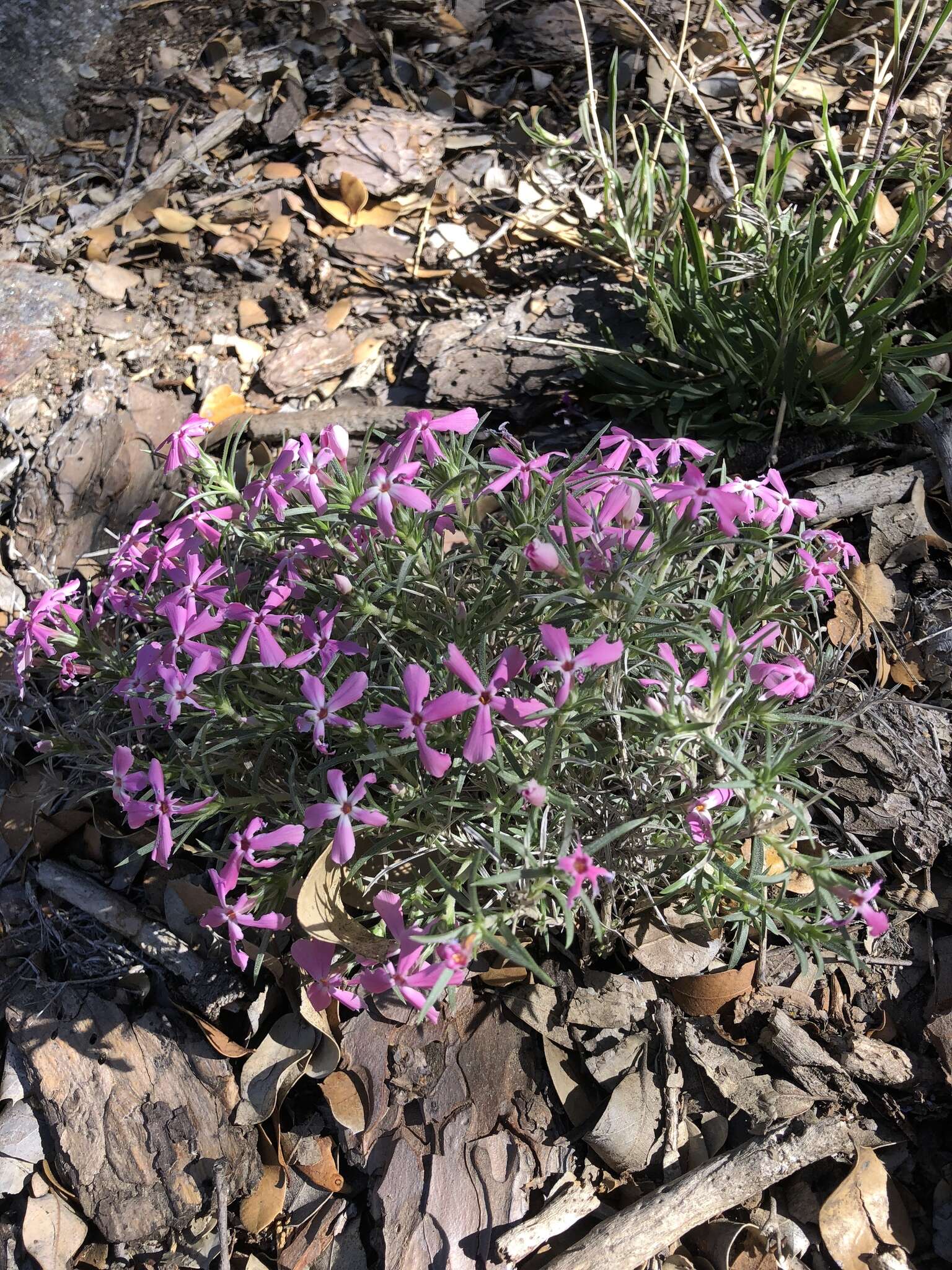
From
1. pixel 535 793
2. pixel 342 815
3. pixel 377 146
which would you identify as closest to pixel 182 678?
pixel 342 815

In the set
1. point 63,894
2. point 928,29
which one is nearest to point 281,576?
point 63,894

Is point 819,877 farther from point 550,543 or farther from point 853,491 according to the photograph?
point 853,491

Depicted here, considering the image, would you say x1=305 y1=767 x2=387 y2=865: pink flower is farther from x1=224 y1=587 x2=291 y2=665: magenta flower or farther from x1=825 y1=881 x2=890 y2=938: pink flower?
x1=825 y1=881 x2=890 y2=938: pink flower

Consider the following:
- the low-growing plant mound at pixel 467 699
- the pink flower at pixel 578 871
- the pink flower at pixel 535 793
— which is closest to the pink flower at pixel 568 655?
the low-growing plant mound at pixel 467 699

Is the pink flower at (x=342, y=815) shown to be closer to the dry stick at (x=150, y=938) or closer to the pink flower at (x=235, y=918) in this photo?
the pink flower at (x=235, y=918)

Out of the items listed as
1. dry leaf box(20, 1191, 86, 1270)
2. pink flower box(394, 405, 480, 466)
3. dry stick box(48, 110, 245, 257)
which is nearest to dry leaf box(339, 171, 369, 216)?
dry stick box(48, 110, 245, 257)

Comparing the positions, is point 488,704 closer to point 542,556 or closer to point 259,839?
point 542,556
